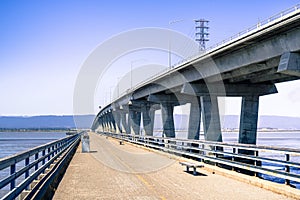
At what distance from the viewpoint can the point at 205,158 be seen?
2038 centimetres

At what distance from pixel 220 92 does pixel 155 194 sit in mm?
24416

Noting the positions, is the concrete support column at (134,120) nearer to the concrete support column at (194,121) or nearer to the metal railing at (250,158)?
the concrete support column at (194,121)

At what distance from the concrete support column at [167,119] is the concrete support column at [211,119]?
17788mm

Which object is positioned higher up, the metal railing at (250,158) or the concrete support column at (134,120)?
the concrete support column at (134,120)

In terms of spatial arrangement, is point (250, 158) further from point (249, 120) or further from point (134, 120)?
point (134, 120)

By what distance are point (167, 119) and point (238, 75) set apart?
25.5 meters

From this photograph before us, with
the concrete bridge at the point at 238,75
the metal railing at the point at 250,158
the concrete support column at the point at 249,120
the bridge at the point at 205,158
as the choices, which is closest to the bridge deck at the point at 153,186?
the bridge at the point at 205,158

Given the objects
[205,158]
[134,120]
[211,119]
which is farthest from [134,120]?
[205,158]

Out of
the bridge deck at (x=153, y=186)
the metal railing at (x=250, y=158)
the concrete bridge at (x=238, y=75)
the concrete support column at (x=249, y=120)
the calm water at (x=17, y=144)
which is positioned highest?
the concrete bridge at (x=238, y=75)

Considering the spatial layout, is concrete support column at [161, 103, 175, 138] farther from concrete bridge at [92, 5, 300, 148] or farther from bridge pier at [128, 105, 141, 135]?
bridge pier at [128, 105, 141, 135]

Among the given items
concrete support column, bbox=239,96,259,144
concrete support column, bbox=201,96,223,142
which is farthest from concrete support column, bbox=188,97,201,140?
concrete support column, bbox=239,96,259,144

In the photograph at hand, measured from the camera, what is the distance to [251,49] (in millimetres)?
25250

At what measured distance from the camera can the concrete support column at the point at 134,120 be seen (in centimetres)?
7725

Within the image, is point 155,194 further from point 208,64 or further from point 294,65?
point 208,64
